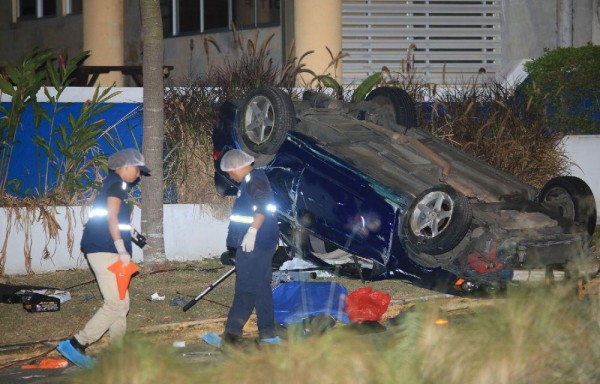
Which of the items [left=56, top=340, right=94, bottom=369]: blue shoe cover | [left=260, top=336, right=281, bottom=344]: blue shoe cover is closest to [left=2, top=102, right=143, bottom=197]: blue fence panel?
[left=56, top=340, right=94, bottom=369]: blue shoe cover

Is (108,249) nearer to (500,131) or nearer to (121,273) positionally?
(121,273)

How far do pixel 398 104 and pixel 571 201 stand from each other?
2275 mm

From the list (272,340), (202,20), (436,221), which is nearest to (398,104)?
(436,221)

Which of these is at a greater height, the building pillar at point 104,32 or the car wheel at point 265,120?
the building pillar at point 104,32

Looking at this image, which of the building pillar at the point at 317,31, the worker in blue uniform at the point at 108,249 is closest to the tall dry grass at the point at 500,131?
the building pillar at the point at 317,31

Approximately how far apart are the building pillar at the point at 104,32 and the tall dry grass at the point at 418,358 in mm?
12439

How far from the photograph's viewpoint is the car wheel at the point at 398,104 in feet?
37.0

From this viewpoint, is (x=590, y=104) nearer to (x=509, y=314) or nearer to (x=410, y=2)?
(x=410, y=2)

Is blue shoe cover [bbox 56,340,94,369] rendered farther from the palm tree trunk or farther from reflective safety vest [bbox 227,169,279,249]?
the palm tree trunk

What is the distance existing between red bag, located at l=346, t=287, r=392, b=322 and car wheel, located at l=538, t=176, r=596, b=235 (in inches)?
79.1

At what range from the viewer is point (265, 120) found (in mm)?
10594

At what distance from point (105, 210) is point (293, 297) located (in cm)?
216

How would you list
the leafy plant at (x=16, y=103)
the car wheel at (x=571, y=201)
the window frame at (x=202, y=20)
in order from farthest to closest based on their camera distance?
the window frame at (x=202, y=20) < the leafy plant at (x=16, y=103) < the car wheel at (x=571, y=201)

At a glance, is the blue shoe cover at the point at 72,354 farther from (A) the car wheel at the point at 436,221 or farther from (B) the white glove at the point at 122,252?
(A) the car wheel at the point at 436,221
